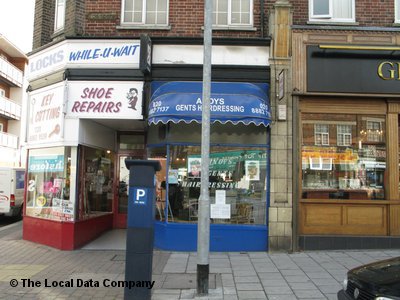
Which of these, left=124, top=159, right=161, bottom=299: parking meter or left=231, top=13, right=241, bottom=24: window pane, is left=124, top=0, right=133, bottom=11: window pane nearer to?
left=231, top=13, right=241, bottom=24: window pane

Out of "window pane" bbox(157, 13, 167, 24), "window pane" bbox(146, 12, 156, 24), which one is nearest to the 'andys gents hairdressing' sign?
"window pane" bbox(157, 13, 167, 24)

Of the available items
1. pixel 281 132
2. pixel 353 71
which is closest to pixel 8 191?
pixel 281 132

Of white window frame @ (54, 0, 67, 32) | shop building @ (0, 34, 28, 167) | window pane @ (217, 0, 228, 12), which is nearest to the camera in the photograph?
window pane @ (217, 0, 228, 12)

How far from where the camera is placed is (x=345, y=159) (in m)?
9.49

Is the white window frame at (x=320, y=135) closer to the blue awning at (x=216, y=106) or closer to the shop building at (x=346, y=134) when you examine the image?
the shop building at (x=346, y=134)

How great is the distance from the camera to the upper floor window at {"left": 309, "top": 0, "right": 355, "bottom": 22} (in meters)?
9.70

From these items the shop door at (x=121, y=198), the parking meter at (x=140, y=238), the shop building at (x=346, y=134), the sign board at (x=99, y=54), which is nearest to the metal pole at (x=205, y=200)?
the parking meter at (x=140, y=238)

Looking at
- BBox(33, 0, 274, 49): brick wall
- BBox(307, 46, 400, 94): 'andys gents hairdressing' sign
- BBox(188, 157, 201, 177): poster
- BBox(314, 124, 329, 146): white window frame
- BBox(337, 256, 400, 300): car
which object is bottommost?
BBox(337, 256, 400, 300): car

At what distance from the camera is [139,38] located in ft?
30.7

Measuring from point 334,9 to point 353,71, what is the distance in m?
1.71

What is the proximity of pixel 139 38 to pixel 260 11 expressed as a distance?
2.94m

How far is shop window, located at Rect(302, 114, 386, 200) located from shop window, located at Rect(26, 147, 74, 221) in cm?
544

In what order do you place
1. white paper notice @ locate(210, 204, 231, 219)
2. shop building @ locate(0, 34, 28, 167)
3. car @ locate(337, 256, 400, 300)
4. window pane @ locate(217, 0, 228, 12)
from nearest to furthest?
car @ locate(337, 256, 400, 300), white paper notice @ locate(210, 204, 231, 219), window pane @ locate(217, 0, 228, 12), shop building @ locate(0, 34, 28, 167)

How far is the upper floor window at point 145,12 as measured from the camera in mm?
9961
